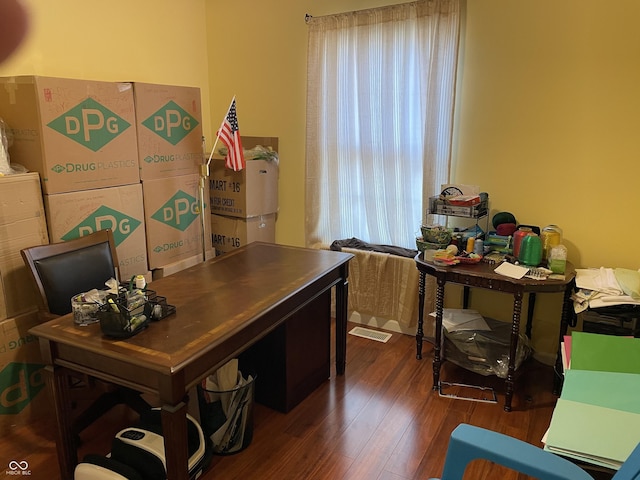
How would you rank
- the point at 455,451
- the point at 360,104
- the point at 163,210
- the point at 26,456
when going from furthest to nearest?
the point at 360,104 → the point at 163,210 → the point at 26,456 → the point at 455,451

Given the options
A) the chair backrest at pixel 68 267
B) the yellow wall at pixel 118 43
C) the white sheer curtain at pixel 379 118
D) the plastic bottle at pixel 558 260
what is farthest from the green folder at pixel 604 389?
the yellow wall at pixel 118 43

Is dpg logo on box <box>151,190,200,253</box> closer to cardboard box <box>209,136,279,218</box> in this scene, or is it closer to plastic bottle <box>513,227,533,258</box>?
cardboard box <box>209,136,279,218</box>

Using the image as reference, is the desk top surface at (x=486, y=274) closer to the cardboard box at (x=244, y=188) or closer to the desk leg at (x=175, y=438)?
the cardboard box at (x=244, y=188)

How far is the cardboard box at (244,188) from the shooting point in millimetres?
3408

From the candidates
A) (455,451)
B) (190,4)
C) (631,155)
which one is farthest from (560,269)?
(190,4)

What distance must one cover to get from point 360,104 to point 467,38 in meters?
0.78

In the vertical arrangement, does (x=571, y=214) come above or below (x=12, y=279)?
above

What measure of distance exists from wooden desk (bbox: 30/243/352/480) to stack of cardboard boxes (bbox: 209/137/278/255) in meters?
1.10

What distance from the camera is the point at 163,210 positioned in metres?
2.98

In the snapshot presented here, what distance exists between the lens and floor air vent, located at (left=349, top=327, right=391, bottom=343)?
10.9ft

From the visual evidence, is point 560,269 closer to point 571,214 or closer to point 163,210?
point 571,214

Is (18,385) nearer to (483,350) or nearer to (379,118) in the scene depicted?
(483,350)

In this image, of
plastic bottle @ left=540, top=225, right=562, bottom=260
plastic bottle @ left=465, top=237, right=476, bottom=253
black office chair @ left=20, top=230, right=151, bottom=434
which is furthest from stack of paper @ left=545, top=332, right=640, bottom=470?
black office chair @ left=20, top=230, right=151, bottom=434

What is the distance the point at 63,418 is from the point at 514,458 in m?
1.56
